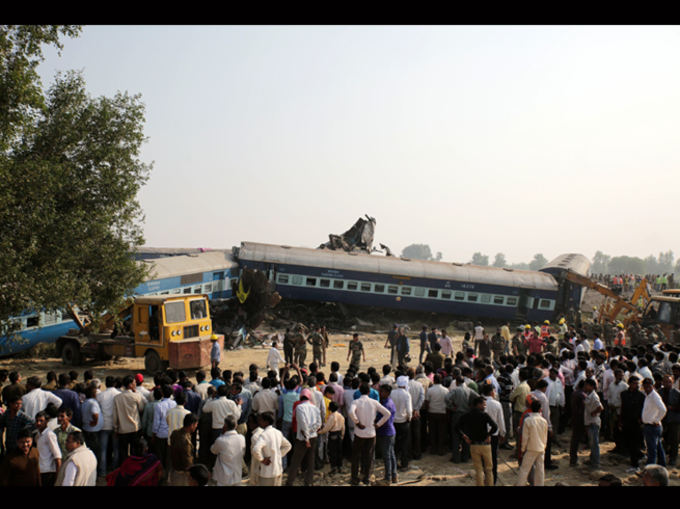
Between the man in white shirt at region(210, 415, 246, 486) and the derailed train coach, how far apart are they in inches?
811

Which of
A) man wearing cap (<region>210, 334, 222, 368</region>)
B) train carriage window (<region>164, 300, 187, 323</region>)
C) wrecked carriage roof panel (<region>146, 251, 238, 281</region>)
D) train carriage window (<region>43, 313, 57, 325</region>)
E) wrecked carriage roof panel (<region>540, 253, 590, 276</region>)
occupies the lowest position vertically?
man wearing cap (<region>210, 334, 222, 368</region>)

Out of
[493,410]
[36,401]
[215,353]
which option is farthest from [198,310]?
[493,410]

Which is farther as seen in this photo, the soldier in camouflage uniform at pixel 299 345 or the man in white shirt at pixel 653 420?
the soldier in camouflage uniform at pixel 299 345

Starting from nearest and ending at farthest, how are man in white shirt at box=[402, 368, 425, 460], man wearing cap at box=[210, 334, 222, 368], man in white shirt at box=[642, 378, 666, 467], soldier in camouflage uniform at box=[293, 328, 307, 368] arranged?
man in white shirt at box=[642, 378, 666, 467] < man in white shirt at box=[402, 368, 425, 460] < man wearing cap at box=[210, 334, 222, 368] < soldier in camouflage uniform at box=[293, 328, 307, 368]

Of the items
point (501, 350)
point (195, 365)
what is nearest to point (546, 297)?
point (501, 350)

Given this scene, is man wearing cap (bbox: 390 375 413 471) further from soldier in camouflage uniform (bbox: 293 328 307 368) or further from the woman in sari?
soldier in camouflage uniform (bbox: 293 328 307 368)

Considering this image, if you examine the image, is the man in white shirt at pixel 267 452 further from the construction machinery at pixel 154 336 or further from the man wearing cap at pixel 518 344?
the man wearing cap at pixel 518 344

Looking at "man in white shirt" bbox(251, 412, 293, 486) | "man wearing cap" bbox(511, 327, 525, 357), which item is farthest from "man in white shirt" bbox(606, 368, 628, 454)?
"man in white shirt" bbox(251, 412, 293, 486)

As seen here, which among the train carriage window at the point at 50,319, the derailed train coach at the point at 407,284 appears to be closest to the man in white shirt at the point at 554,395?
the train carriage window at the point at 50,319

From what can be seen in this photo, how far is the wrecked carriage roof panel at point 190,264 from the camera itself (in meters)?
22.7

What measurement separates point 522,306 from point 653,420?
69.7 ft

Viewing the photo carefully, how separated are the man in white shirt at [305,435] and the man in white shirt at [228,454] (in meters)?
1.25

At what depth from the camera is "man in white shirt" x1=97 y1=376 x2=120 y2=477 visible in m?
7.93
